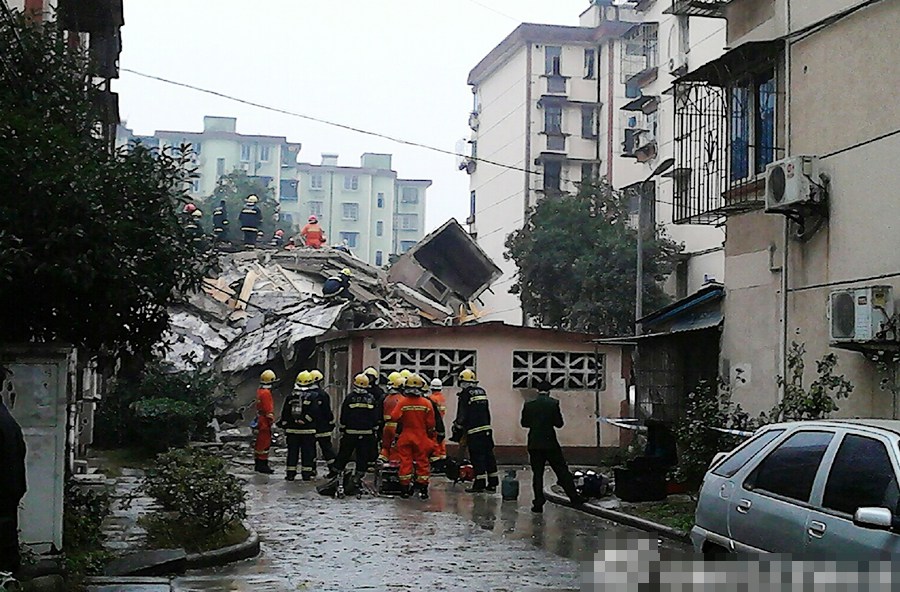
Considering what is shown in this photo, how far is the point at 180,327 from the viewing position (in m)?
31.3

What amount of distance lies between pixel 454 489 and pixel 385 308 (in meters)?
14.0

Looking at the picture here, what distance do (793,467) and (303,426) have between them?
13.9m

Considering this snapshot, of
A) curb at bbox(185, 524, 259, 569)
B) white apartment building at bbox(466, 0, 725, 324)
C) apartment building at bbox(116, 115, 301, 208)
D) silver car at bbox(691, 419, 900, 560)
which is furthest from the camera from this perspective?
apartment building at bbox(116, 115, 301, 208)

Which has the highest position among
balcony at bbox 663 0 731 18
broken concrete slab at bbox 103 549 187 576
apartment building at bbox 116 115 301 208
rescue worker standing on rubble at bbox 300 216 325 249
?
apartment building at bbox 116 115 301 208

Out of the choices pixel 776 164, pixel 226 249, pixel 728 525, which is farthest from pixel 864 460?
pixel 226 249

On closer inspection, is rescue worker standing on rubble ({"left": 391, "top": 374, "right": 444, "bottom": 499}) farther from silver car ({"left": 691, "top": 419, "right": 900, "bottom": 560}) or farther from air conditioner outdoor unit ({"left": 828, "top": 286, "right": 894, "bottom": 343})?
silver car ({"left": 691, "top": 419, "right": 900, "bottom": 560})

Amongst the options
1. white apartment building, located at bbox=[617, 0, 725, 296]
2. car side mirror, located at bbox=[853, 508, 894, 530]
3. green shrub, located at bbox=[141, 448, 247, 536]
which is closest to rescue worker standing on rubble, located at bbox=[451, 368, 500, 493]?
green shrub, located at bbox=[141, 448, 247, 536]

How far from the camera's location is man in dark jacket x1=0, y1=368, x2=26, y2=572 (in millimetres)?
8211

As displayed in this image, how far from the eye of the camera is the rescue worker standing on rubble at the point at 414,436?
58.2ft

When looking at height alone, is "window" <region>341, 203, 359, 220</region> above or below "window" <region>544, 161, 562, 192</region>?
above

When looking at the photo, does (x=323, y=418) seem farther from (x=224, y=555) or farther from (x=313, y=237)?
(x=313, y=237)

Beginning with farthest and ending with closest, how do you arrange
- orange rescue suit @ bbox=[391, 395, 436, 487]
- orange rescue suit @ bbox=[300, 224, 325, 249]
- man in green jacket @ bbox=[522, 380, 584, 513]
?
orange rescue suit @ bbox=[300, 224, 325, 249] < orange rescue suit @ bbox=[391, 395, 436, 487] < man in green jacket @ bbox=[522, 380, 584, 513]

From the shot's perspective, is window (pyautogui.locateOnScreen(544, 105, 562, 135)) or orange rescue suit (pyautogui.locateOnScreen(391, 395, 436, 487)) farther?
window (pyautogui.locateOnScreen(544, 105, 562, 135))

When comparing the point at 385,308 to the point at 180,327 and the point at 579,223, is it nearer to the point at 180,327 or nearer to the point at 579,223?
the point at 180,327
